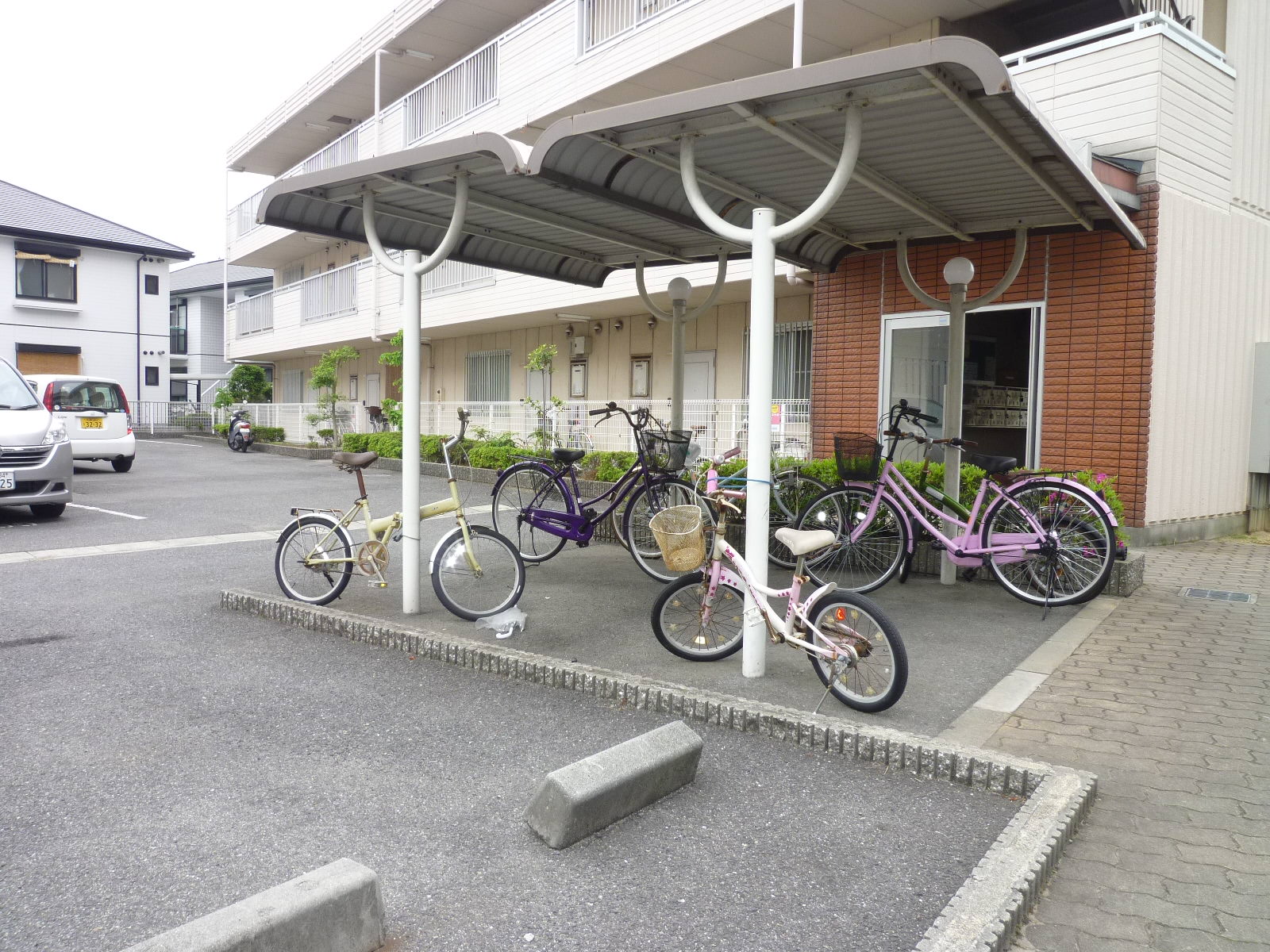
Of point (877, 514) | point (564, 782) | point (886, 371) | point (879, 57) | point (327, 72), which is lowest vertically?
point (564, 782)

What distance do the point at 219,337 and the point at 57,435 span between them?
3697cm

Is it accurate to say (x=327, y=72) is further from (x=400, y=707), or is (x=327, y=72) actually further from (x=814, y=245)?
(x=400, y=707)

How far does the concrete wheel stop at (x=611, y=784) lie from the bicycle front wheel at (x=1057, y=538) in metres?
3.72

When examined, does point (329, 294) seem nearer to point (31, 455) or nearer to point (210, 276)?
point (31, 455)

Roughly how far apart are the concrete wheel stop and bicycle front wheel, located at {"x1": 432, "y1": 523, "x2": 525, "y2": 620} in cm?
239

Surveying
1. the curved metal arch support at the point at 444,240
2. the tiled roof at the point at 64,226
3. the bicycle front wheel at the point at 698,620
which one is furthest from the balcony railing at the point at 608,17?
the tiled roof at the point at 64,226

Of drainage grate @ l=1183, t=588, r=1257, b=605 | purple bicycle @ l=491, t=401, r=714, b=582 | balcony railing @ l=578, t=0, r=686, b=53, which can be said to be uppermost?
balcony railing @ l=578, t=0, r=686, b=53

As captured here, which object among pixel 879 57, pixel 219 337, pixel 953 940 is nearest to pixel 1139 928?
pixel 953 940

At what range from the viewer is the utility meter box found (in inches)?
406

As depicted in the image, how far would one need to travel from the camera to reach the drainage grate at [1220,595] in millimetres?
6723

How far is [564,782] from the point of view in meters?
2.97

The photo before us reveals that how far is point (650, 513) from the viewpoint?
7.30 metres

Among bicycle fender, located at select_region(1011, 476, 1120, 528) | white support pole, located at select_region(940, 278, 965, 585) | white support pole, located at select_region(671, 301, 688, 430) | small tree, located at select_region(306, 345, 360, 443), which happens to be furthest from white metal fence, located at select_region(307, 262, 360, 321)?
bicycle fender, located at select_region(1011, 476, 1120, 528)

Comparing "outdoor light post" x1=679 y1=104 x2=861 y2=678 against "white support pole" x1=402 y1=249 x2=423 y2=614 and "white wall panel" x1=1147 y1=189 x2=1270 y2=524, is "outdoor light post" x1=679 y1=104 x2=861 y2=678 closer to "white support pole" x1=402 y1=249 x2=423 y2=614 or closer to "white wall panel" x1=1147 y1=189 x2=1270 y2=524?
"white support pole" x1=402 y1=249 x2=423 y2=614
